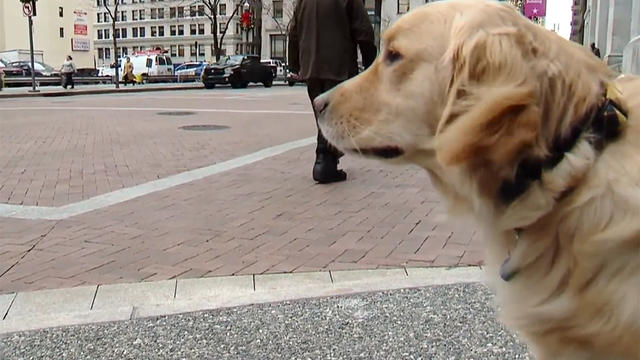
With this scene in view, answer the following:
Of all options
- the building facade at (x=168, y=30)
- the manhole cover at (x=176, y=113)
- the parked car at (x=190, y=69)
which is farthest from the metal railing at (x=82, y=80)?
the building facade at (x=168, y=30)

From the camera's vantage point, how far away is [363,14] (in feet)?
21.5

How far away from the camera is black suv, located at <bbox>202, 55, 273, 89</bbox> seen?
30.5 meters

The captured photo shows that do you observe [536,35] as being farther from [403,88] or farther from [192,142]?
[192,142]

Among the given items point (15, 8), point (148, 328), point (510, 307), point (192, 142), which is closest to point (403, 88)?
point (510, 307)

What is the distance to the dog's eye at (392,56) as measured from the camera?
6.64 feet

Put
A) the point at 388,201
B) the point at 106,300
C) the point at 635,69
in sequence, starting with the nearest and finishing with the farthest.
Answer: the point at 106,300 → the point at 388,201 → the point at 635,69

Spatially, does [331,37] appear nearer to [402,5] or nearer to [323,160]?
[323,160]

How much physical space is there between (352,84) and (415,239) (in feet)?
8.69

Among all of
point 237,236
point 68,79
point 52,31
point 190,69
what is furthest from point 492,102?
point 52,31

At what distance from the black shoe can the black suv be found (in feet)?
80.9

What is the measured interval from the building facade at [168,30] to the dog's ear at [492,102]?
96350 millimetres

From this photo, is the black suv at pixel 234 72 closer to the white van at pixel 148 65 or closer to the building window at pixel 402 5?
the white van at pixel 148 65

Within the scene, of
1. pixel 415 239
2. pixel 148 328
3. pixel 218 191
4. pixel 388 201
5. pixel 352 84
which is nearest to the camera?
pixel 352 84

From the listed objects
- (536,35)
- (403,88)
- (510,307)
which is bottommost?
(510,307)
